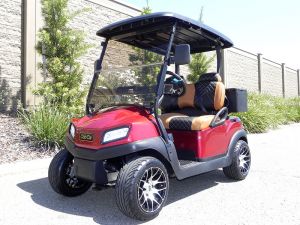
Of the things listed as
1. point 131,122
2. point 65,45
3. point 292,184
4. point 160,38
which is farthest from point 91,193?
point 65,45

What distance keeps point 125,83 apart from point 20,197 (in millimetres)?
1703

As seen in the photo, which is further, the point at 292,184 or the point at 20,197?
the point at 292,184

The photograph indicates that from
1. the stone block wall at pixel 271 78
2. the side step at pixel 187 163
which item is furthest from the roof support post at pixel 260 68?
the side step at pixel 187 163

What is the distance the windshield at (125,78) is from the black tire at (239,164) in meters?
1.49

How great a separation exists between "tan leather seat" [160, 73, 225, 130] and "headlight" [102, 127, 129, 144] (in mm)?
1003

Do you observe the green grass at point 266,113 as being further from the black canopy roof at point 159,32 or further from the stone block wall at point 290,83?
the stone block wall at point 290,83

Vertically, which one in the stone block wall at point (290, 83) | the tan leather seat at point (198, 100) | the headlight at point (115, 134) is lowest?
the headlight at point (115, 134)

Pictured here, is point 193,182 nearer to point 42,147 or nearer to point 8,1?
point 42,147

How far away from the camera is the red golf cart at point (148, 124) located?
303 centimetres

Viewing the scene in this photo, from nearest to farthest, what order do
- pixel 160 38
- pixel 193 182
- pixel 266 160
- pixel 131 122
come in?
pixel 131 122, pixel 160 38, pixel 193 182, pixel 266 160

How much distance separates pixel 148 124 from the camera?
321cm

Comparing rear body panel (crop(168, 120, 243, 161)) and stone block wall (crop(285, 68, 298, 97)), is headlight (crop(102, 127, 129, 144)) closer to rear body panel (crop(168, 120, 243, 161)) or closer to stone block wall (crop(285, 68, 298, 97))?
rear body panel (crop(168, 120, 243, 161))

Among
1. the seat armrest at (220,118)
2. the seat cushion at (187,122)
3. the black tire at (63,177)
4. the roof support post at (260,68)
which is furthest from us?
the roof support post at (260,68)

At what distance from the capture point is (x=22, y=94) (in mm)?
8016
